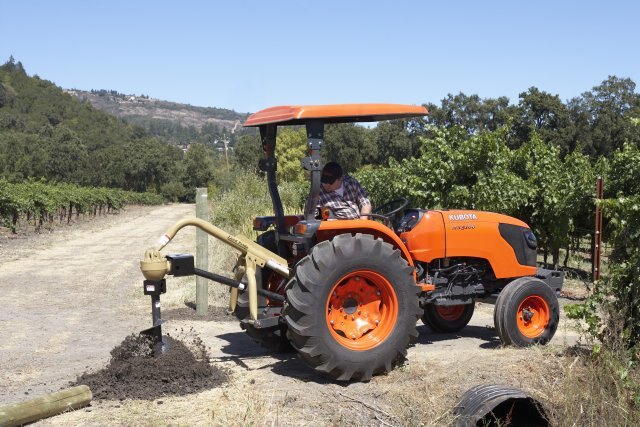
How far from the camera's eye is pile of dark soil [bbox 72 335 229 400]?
5.56 m

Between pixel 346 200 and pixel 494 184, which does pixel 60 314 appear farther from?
pixel 494 184

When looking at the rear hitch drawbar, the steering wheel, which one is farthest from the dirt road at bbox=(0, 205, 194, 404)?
the steering wheel

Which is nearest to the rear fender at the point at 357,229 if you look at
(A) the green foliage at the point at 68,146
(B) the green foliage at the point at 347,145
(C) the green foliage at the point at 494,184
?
(C) the green foliage at the point at 494,184

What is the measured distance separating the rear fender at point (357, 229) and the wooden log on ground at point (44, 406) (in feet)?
7.53

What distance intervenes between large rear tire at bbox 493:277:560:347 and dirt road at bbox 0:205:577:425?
0.68 feet

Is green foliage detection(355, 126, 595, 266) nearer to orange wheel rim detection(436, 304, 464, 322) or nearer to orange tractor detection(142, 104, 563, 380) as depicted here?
orange wheel rim detection(436, 304, 464, 322)

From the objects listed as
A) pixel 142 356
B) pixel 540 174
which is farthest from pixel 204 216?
pixel 540 174

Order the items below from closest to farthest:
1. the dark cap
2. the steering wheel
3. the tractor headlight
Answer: the dark cap
the steering wheel
the tractor headlight

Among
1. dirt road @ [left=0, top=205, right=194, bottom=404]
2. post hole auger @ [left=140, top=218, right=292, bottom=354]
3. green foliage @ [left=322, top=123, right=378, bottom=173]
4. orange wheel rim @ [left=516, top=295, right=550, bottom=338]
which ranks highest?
green foliage @ [left=322, top=123, right=378, bottom=173]

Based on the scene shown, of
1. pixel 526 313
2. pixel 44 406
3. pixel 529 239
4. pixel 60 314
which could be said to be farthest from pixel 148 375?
pixel 60 314

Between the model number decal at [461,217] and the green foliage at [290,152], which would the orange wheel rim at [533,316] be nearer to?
the model number decal at [461,217]

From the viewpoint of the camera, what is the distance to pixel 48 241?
882 inches

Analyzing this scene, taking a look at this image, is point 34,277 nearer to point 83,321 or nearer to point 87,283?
point 87,283

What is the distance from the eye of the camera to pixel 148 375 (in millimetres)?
5703
